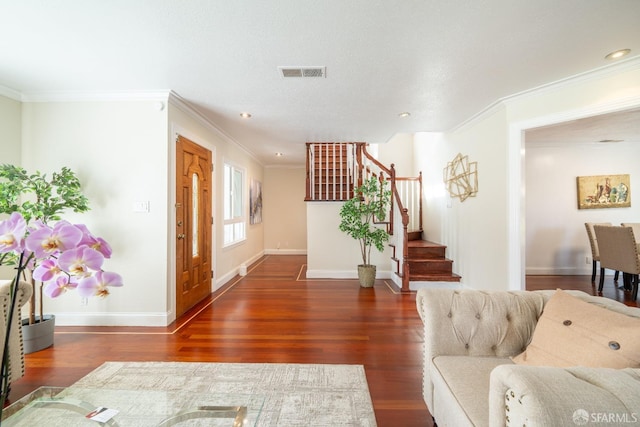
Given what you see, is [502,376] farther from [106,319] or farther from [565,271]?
[565,271]

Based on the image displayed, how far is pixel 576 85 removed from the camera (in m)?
2.78

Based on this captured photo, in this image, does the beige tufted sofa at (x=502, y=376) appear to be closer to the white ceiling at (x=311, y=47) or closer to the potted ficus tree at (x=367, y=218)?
the white ceiling at (x=311, y=47)

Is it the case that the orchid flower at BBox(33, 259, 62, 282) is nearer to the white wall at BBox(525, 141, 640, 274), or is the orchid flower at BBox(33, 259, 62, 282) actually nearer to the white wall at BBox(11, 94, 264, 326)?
the white wall at BBox(11, 94, 264, 326)

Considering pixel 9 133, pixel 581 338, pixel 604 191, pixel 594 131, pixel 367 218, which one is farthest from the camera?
pixel 604 191

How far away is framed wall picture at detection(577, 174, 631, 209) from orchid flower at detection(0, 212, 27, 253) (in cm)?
731

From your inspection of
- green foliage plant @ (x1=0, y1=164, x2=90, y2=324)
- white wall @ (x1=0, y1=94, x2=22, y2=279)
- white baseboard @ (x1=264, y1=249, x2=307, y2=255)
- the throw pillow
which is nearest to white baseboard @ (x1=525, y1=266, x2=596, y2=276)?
the throw pillow

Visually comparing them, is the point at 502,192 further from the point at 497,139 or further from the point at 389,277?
the point at 389,277

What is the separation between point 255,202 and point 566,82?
19.8 feet

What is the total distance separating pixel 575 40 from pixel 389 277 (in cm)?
413

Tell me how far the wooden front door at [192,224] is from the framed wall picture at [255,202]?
8.10 ft

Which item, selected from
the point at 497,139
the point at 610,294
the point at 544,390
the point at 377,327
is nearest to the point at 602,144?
the point at 610,294

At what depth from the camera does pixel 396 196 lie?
4.92 meters

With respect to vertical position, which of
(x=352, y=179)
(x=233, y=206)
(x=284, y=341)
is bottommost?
(x=284, y=341)

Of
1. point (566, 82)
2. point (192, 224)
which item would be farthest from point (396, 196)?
point (192, 224)
